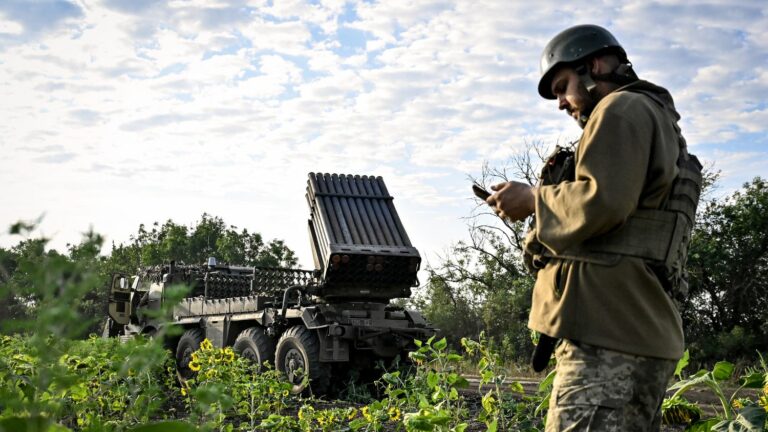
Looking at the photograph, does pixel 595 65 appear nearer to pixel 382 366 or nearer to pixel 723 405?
pixel 723 405

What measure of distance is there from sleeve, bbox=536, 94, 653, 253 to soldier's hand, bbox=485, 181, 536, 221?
0.10m

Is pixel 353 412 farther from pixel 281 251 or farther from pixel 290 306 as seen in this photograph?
pixel 281 251

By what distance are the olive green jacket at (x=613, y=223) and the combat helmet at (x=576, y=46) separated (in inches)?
11.6

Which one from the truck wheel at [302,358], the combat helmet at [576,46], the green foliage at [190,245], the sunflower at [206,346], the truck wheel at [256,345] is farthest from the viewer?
the green foliage at [190,245]

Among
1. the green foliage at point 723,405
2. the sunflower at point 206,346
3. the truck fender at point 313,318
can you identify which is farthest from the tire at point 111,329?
the green foliage at point 723,405

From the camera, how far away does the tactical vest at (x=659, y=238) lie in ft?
9.18

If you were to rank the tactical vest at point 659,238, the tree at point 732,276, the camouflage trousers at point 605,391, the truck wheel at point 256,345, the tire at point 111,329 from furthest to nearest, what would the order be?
the tree at point 732,276, the tire at point 111,329, the truck wheel at point 256,345, the tactical vest at point 659,238, the camouflage trousers at point 605,391

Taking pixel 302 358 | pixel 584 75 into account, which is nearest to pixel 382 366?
pixel 302 358

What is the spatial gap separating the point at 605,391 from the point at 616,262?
16.2 inches

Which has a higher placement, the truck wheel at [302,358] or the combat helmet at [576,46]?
the combat helmet at [576,46]

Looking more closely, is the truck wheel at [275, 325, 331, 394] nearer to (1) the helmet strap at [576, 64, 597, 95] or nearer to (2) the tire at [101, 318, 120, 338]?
(2) the tire at [101, 318, 120, 338]

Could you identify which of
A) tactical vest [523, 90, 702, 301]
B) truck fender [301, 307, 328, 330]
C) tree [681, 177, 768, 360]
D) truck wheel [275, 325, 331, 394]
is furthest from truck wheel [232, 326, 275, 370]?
→ tree [681, 177, 768, 360]

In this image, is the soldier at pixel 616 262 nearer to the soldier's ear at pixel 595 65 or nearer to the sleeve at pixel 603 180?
the sleeve at pixel 603 180

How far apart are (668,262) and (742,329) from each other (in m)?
18.7
